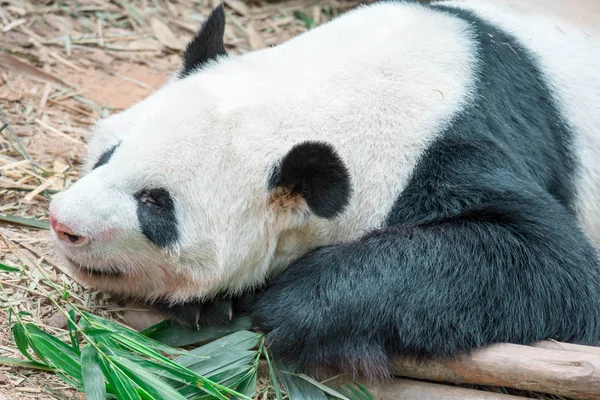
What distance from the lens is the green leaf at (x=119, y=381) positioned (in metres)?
3.42

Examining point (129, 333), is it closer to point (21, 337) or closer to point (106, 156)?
point (21, 337)

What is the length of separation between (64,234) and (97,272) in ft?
1.14

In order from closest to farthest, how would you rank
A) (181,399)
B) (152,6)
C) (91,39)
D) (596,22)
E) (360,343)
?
(181,399) < (360,343) < (596,22) < (91,39) < (152,6)

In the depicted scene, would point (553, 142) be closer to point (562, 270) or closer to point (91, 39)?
point (562, 270)

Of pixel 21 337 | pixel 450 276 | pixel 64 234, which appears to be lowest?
pixel 21 337

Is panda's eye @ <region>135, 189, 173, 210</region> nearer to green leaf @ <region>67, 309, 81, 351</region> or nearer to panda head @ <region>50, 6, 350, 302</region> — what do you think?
panda head @ <region>50, 6, 350, 302</region>

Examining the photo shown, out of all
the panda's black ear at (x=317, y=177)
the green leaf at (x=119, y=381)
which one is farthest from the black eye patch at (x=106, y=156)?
the green leaf at (x=119, y=381)

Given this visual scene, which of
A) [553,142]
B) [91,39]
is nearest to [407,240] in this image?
[553,142]

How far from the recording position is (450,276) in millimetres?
3811

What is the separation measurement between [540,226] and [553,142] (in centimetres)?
71

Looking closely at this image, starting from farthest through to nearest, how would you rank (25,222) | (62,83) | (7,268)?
(62,83) → (25,222) → (7,268)

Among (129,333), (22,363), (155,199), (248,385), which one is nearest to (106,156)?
(155,199)

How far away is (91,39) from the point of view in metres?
6.94

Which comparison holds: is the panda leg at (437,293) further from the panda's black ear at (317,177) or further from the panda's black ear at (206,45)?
the panda's black ear at (206,45)
